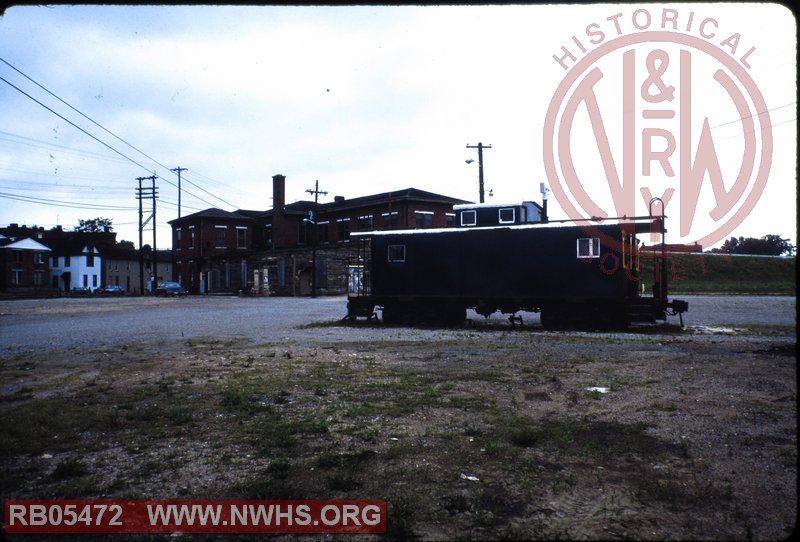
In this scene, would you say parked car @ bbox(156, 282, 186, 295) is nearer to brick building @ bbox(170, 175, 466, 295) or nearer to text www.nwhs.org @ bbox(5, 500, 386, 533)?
brick building @ bbox(170, 175, 466, 295)

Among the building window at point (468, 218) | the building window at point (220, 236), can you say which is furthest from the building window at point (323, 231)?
the building window at point (468, 218)

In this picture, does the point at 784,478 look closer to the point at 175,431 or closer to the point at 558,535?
the point at 558,535

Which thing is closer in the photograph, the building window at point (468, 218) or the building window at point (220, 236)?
the building window at point (468, 218)

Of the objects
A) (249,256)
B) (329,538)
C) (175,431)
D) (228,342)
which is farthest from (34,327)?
(249,256)

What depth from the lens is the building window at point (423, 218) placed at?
168 ft

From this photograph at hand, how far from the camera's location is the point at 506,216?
24.1 m

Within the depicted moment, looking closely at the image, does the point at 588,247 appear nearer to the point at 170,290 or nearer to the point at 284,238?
the point at 284,238

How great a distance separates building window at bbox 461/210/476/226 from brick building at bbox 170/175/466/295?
21588mm

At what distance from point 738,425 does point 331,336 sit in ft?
40.0

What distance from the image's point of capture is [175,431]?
6.19 m

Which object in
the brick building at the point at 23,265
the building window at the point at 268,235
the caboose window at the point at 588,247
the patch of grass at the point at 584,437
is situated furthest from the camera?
the brick building at the point at 23,265

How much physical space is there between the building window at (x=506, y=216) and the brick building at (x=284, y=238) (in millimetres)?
23843

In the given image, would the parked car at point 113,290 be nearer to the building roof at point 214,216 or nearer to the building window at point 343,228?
the building roof at point 214,216

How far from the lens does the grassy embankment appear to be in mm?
54531
